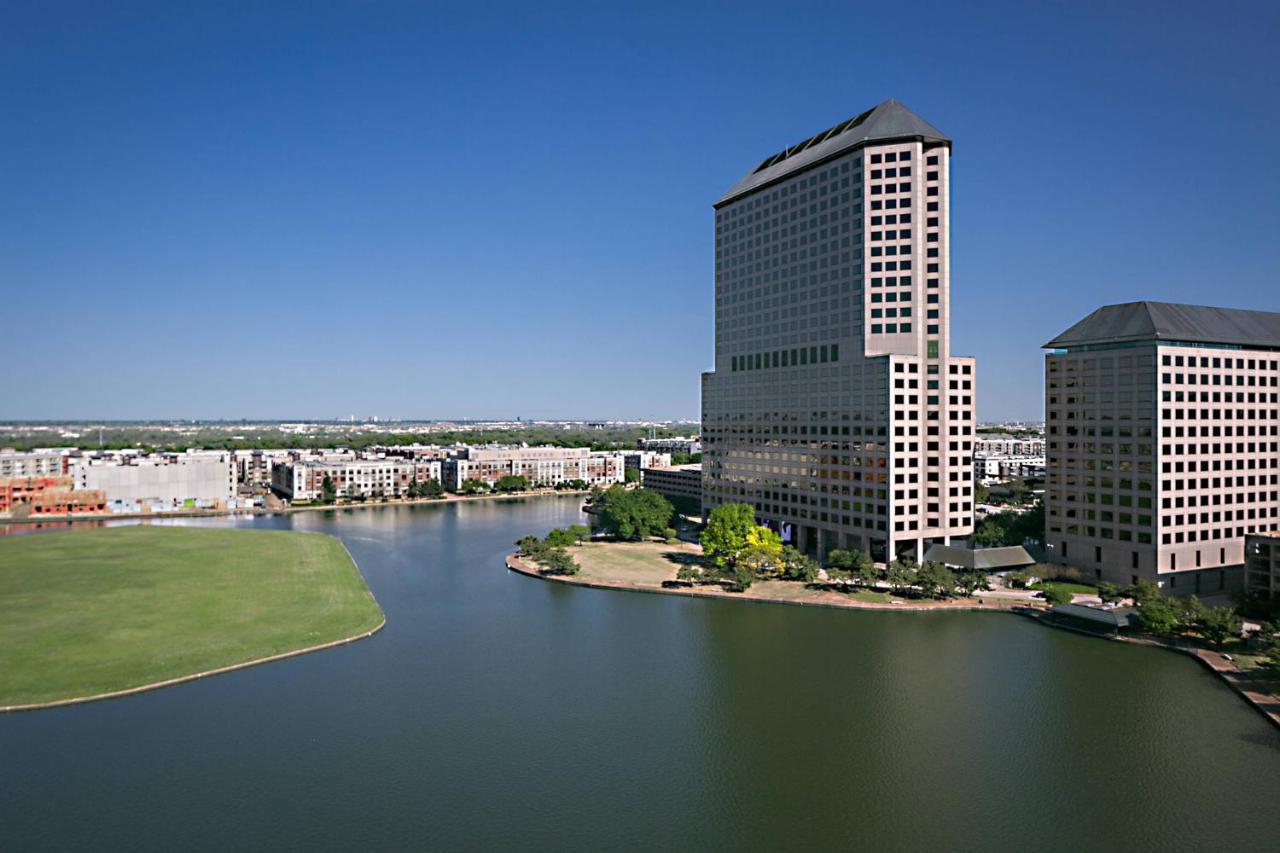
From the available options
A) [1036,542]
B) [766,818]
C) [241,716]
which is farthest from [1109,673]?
[241,716]

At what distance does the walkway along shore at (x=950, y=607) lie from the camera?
30781mm

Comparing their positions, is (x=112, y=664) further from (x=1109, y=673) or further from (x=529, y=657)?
(x=1109, y=673)

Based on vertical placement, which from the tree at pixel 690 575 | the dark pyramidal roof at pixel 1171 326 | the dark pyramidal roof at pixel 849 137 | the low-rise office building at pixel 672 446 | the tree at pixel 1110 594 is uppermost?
the dark pyramidal roof at pixel 849 137

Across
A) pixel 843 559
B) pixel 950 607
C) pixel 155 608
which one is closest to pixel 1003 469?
pixel 843 559

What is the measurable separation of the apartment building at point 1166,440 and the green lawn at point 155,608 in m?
43.9

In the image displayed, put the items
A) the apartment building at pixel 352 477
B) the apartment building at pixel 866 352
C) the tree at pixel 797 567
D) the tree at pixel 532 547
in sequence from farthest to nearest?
the apartment building at pixel 352 477 < the tree at pixel 532 547 < the apartment building at pixel 866 352 < the tree at pixel 797 567

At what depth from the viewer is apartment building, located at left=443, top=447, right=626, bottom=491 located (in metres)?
124

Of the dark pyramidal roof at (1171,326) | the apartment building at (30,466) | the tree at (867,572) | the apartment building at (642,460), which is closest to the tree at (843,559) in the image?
the tree at (867,572)

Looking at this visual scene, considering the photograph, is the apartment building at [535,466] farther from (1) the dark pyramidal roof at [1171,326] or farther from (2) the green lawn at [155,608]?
(1) the dark pyramidal roof at [1171,326]

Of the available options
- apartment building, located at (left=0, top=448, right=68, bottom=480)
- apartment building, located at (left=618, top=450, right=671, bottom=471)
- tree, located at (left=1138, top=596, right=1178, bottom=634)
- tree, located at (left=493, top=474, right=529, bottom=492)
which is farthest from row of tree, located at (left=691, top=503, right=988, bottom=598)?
apartment building, located at (left=0, top=448, right=68, bottom=480)

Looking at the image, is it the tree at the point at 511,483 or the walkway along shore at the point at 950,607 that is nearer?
the walkway along shore at the point at 950,607

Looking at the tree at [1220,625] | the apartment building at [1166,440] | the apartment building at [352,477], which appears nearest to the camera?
the tree at [1220,625]

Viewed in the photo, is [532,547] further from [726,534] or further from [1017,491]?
[1017,491]

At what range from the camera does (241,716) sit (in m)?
28.9
